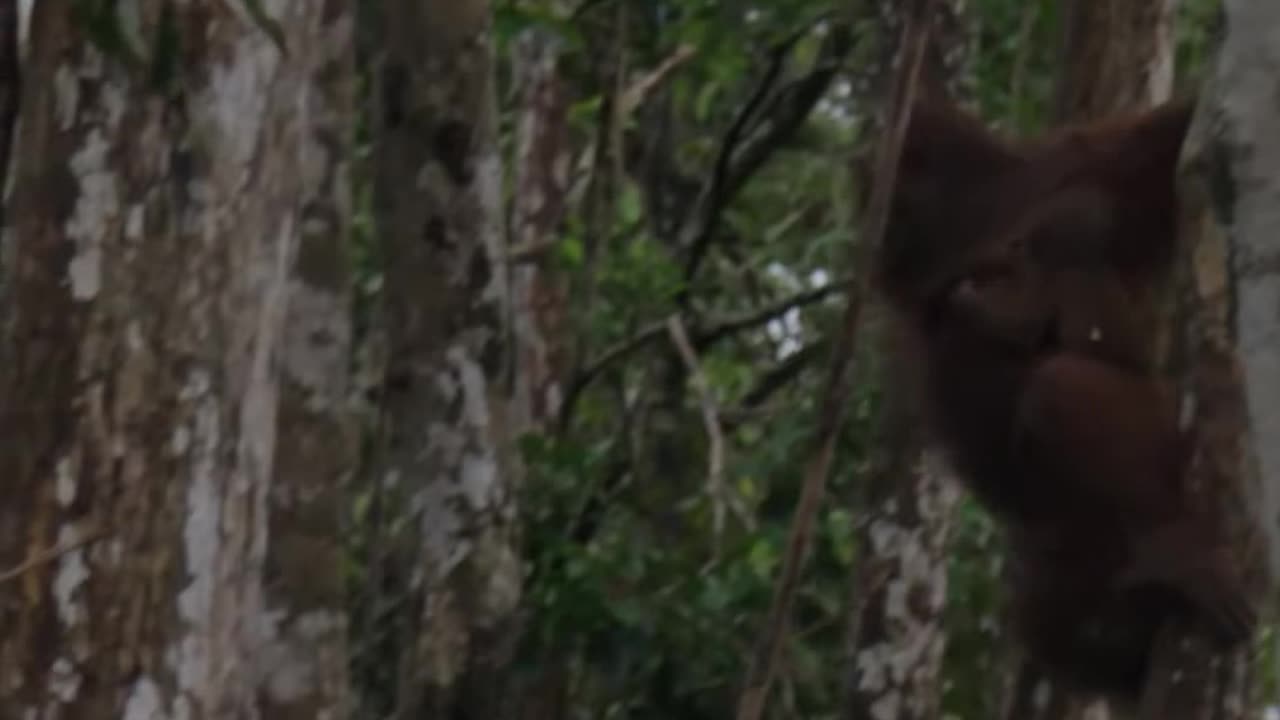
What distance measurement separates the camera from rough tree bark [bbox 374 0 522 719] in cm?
452

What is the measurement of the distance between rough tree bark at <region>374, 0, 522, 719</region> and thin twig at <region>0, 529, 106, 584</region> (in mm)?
1958

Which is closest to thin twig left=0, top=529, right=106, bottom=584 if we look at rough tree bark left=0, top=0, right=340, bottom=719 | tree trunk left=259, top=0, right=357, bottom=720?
rough tree bark left=0, top=0, right=340, bottom=719

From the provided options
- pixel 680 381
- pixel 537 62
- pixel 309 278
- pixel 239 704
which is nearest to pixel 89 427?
pixel 239 704

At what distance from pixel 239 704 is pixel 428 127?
6.56 feet

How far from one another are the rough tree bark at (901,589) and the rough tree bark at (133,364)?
169 centimetres

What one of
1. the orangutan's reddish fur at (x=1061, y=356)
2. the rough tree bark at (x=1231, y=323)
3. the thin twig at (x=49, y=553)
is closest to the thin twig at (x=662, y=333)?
the orangutan's reddish fur at (x=1061, y=356)

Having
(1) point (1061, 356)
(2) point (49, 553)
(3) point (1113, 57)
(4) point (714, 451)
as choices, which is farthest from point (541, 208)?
(2) point (49, 553)

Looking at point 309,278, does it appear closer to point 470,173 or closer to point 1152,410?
point 470,173

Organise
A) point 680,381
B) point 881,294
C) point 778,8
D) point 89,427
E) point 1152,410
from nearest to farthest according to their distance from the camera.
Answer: point 89,427, point 1152,410, point 881,294, point 778,8, point 680,381

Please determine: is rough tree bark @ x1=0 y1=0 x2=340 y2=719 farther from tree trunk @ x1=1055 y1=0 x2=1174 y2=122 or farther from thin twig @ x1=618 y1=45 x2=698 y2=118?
thin twig @ x1=618 y1=45 x2=698 y2=118

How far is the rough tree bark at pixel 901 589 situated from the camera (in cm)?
414

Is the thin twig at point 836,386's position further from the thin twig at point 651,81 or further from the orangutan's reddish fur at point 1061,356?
the thin twig at point 651,81

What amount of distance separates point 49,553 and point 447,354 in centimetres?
203

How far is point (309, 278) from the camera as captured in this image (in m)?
4.41
